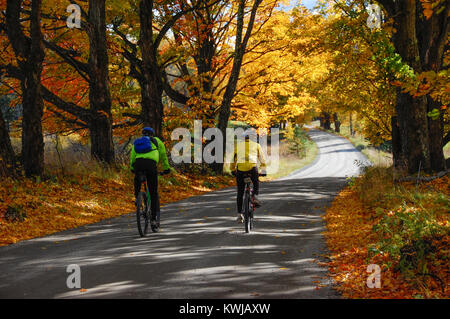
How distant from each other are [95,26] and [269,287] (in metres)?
13.4

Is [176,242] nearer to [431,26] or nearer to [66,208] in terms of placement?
[66,208]

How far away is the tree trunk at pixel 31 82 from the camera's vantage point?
12.8 metres

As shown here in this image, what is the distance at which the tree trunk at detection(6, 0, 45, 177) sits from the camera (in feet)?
42.1

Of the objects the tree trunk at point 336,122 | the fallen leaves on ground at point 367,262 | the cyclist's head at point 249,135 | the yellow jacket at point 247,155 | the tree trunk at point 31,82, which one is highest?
the tree trunk at point 336,122

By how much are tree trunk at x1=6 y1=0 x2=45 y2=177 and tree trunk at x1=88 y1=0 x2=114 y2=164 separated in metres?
2.89

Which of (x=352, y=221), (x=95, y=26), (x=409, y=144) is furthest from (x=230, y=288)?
(x=95, y=26)

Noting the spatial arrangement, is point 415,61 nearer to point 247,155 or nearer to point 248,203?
point 247,155

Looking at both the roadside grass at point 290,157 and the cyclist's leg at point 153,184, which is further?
the roadside grass at point 290,157

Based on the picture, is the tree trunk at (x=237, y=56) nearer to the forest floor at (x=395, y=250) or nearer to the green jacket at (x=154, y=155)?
the forest floor at (x=395, y=250)

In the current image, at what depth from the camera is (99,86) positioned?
15.9m

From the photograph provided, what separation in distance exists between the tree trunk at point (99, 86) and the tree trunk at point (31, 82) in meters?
2.89

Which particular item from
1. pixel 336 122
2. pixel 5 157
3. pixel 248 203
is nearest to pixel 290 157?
pixel 336 122

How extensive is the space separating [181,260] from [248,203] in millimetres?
2918

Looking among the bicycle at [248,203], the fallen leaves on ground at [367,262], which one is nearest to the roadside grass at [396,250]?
the fallen leaves on ground at [367,262]
